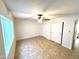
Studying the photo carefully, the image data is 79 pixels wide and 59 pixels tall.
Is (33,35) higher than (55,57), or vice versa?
(33,35)

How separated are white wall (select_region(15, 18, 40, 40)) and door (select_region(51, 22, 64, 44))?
6.95 feet

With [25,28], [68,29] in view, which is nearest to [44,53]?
[68,29]

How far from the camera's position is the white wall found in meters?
5.60

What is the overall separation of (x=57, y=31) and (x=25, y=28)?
123 inches

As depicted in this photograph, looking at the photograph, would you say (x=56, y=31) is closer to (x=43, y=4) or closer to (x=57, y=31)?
(x=57, y=31)

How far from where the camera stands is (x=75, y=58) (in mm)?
2842

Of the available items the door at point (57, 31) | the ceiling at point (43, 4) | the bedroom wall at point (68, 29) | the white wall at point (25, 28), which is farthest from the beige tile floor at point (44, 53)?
the ceiling at point (43, 4)

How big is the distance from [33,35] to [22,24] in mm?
1723

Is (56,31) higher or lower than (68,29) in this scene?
lower

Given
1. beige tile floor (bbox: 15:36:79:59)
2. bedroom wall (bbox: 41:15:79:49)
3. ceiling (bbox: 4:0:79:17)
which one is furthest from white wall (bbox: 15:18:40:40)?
ceiling (bbox: 4:0:79:17)

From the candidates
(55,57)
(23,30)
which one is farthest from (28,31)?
(55,57)

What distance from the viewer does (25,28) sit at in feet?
19.9

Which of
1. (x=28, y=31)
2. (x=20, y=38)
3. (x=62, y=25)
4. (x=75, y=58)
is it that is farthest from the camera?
(x=28, y=31)

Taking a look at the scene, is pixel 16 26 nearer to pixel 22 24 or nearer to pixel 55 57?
pixel 22 24
